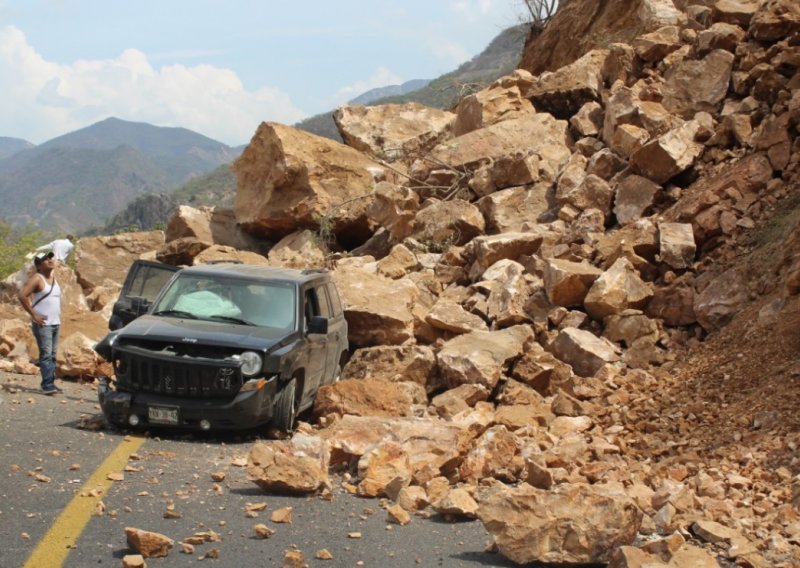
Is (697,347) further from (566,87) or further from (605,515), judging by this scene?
(566,87)

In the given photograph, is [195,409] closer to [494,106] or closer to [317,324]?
[317,324]

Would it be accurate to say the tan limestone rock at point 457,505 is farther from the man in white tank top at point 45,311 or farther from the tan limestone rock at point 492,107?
the tan limestone rock at point 492,107

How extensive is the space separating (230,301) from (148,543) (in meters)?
5.10

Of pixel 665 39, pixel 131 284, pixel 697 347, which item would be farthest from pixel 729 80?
pixel 131 284

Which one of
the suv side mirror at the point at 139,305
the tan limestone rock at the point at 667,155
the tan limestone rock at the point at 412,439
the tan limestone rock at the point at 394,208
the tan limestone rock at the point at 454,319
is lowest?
the tan limestone rock at the point at 412,439

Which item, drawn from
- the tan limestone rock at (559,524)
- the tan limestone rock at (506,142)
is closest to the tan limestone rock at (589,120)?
the tan limestone rock at (506,142)

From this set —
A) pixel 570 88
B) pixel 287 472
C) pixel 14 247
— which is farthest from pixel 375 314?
A: pixel 14 247

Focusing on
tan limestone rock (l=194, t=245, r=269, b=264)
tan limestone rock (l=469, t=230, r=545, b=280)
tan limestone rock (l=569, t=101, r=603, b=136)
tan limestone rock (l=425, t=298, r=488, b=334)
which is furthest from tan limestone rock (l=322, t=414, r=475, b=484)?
tan limestone rock (l=569, t=101, r=603, b=136)

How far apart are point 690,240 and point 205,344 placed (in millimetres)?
6932

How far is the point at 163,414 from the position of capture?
962 cm

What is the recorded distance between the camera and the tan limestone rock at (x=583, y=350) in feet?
40.4

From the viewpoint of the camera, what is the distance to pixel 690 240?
1373 centimetres

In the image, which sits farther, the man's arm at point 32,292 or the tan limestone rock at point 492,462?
the man's arm at point 32,292

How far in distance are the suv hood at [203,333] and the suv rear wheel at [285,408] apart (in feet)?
1.46
